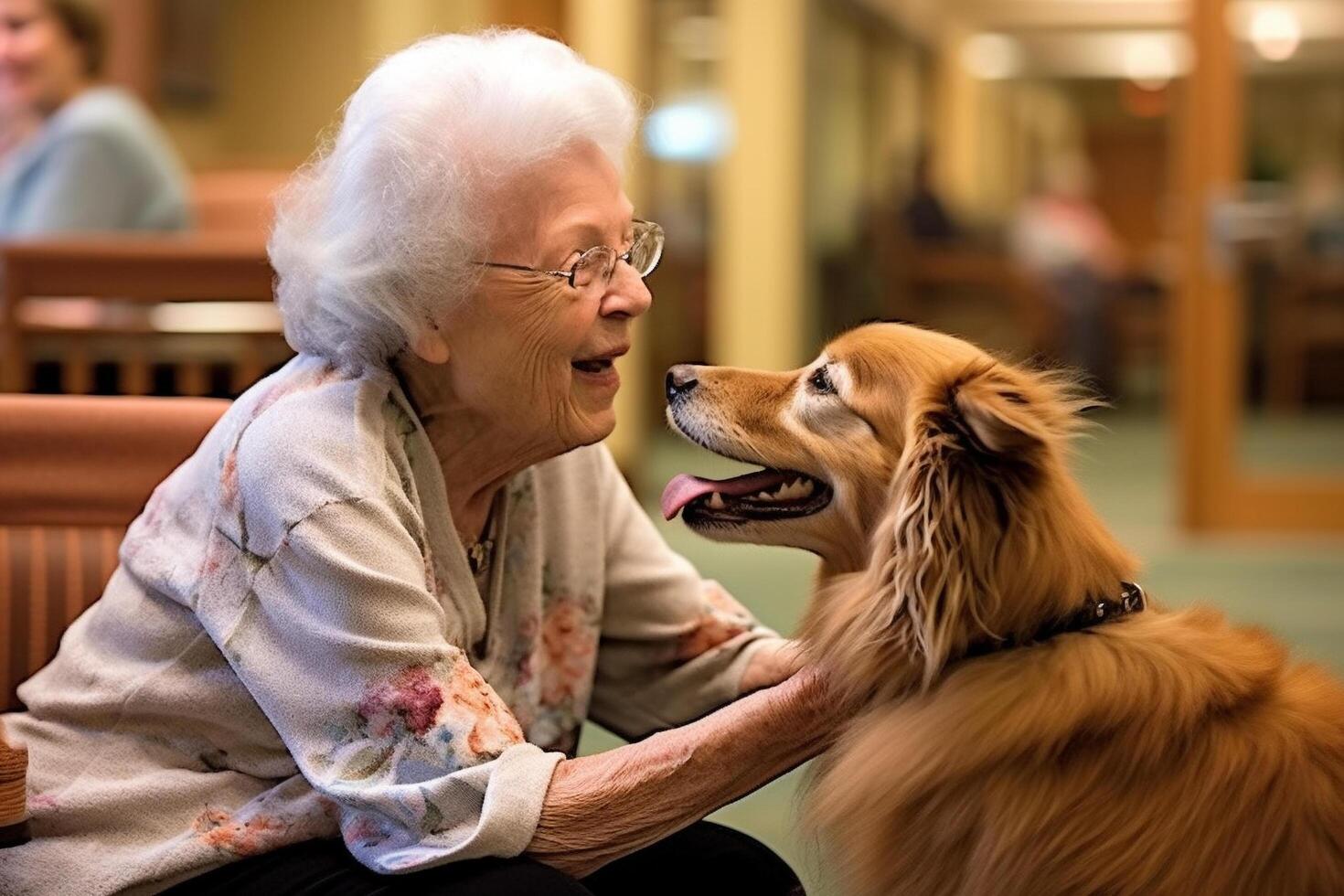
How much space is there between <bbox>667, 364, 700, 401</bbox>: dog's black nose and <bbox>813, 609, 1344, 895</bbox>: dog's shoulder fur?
439 millimetres

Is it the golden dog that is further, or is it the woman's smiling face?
the woman's smiling face

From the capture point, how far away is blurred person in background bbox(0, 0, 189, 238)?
134 inches

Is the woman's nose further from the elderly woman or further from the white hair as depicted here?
the white hair

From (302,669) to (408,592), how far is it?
106 millimetres

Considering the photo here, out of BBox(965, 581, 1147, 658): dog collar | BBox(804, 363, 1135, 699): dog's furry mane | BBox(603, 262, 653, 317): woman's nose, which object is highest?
BBox(603, 262, 653, 317): woman's nose

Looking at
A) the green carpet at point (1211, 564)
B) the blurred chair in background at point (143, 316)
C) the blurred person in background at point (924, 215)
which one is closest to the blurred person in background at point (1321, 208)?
the green carpet at point (1211, 564)

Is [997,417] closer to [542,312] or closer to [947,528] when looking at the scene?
[947,528]

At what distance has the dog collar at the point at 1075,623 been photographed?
4.50 feet

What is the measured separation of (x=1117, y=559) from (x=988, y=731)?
0.67 feet

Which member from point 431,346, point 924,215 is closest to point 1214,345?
point 431,346

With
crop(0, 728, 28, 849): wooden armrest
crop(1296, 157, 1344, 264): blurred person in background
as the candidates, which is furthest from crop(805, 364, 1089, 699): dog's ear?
crop(1296, 157, 1344, 264): blurred person in background

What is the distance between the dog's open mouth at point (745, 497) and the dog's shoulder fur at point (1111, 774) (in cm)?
26

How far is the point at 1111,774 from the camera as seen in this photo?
132 cm

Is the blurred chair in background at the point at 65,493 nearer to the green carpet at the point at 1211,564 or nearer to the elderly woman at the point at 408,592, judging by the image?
the elderly woman at the point at 408,592
